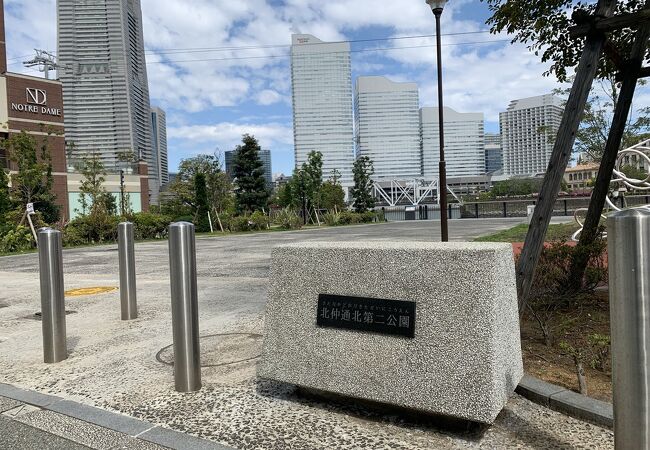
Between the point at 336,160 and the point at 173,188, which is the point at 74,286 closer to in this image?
the point at 173,188

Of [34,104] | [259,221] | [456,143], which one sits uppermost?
[456,143]

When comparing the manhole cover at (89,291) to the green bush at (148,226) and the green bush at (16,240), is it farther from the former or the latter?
the green bush at (148,226)

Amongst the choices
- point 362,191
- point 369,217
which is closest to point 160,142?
point 362,191

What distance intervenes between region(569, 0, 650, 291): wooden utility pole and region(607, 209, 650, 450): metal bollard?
359cm

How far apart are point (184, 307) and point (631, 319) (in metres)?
2.94

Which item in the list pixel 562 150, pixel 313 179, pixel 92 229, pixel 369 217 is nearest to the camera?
pixel 562 150

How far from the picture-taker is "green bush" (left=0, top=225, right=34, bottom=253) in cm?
2092

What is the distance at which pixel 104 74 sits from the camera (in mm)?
71250

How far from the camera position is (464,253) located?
2.97 m

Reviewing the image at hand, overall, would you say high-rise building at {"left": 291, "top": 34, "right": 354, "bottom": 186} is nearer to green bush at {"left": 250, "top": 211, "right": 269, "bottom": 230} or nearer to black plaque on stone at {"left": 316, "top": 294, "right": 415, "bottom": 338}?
green bush at {"left": 250, "top": 211, "right": 269, "bottom": 230}

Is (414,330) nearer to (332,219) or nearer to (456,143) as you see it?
(332,219)

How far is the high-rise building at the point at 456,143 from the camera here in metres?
66.3

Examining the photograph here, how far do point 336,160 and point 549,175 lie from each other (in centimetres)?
7472

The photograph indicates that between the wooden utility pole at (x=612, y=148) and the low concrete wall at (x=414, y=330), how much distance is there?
281cm
